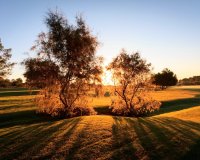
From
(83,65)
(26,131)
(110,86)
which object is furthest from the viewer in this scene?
(110,86)

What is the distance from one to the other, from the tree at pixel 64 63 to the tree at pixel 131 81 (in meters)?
8.74

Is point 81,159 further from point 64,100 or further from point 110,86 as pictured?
point 110,86

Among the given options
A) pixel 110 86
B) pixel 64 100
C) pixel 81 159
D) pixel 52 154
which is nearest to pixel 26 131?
pixel 52 154

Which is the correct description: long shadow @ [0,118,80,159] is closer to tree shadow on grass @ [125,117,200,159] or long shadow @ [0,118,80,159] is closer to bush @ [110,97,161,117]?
tree shadow on grass @ [125,117,200,159]

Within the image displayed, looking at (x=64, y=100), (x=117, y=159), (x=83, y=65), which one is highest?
(x=83, y=65)

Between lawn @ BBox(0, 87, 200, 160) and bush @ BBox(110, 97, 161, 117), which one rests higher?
bush @ BBox(110, 97, 161, 117)

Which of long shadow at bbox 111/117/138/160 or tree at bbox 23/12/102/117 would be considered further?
tree at bbox 23/12/102/117

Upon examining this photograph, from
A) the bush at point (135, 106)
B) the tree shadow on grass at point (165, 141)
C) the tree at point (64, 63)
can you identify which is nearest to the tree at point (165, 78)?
the bush at point (135, 106)

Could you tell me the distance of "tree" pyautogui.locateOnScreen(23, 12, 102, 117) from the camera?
Result: 38.0 metres

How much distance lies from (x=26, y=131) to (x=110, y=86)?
82.2 feet

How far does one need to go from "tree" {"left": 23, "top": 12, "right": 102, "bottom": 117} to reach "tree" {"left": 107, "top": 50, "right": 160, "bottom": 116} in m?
8.74

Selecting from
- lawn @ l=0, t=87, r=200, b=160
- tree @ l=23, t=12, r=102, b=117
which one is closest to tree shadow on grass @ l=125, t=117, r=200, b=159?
lawn @ l=0, t=87, r=200, b=160

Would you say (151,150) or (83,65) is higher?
(83,65)

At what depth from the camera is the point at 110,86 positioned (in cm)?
4744
